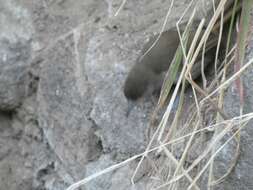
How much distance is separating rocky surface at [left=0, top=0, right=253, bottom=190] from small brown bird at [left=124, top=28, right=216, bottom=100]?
0.06 metres

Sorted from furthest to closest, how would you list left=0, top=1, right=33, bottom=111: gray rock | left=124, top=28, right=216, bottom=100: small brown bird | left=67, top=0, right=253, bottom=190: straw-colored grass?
left=0, top=1, right=33, bottom=111: gray rock
left=124, top=28, right=216, bottom=100: small brown bird
left=67, top=0, right=253, bottom=190: straw-colored grass

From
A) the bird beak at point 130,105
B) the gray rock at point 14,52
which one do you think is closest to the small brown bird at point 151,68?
the bird beak at point 130,105

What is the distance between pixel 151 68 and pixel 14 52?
2.82 feet

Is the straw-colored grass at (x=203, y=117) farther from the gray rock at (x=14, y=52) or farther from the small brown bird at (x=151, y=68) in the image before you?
the gray rock at (x=14, y=52)

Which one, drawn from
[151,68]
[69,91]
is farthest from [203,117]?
[69,91]

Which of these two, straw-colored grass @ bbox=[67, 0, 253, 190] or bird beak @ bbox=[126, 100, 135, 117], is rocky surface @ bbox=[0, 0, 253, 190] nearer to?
bird beak @ bbox=[126, 100, 135, 117]

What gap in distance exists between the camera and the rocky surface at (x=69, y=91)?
8.39 feet

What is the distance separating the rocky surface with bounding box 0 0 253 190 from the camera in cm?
256

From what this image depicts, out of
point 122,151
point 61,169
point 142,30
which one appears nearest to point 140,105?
point 122,151

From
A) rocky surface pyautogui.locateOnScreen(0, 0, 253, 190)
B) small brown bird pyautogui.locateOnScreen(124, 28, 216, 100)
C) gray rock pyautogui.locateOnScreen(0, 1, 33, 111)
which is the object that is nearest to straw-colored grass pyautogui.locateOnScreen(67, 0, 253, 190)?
small brown bird pyautogui.locateOnScreen(124, 28, 216, 100)

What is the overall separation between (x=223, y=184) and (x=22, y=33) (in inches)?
57.8

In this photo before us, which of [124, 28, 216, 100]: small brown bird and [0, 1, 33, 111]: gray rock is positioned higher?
[0, 1, 33, 111]: gray rock

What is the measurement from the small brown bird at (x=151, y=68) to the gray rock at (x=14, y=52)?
75 centimetres

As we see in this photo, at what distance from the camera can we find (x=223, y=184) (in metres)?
1.92
